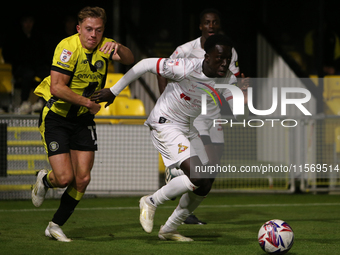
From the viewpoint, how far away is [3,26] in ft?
46.1

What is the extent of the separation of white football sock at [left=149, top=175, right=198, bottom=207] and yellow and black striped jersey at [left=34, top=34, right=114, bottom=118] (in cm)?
118

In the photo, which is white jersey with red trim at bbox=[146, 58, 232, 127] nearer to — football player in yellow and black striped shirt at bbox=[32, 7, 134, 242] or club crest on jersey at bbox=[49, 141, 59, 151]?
football player in yellow and black striped shirt at bbox=[32, 7, 134, 242]

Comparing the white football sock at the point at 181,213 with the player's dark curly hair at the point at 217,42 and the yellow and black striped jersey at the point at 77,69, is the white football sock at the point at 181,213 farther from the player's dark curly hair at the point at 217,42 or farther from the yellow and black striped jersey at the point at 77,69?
the player's dark curly hair at the point at 217,42

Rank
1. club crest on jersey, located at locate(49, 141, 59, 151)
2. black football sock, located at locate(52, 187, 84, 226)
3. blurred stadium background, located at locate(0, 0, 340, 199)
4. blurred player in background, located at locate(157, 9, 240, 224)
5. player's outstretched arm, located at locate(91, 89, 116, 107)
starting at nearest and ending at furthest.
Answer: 1. player's outstretched arm, located at locate(91, 89, 116, 107)
2. club crest on jersey, located at locate(49, 141, 59, 151)
3. black football sock, located at locate(52, 187, 84, 226)
4. blurred player in background, located at locate(157, 9, 240, 224)
5. blurred stadium background, located at locate(0, 0, 340, 199)

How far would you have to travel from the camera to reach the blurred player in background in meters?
6.70

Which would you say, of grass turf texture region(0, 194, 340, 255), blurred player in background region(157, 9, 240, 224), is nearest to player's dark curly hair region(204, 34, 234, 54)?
blurred player in background region(157, 9, 240, 224)

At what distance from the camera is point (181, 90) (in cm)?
572

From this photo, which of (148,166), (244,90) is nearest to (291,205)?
(148,166)

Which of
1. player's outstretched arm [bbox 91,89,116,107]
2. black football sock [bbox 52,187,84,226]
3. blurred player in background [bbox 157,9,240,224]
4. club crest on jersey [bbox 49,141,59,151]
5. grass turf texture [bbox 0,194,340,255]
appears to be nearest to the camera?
grass turf texture [bbox 0,194,340,255]

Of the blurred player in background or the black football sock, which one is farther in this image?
the blurred player in background

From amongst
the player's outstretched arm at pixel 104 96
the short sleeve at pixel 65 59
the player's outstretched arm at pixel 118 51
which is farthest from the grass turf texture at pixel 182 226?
the player's outstretched arm at pixel 118 51

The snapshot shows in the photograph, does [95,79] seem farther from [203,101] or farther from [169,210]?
[169,210]

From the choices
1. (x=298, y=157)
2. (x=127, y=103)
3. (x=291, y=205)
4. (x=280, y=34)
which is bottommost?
(x=291, y=205)

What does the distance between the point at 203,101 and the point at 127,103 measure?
18.3 ft
